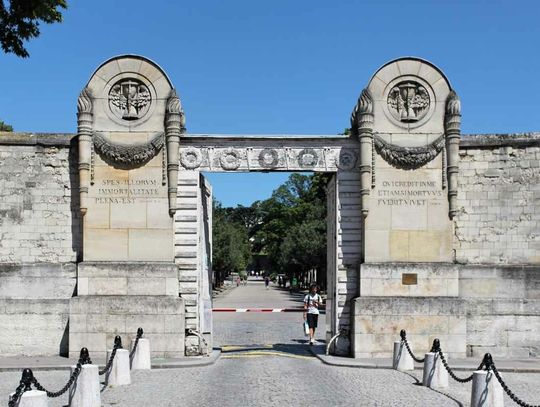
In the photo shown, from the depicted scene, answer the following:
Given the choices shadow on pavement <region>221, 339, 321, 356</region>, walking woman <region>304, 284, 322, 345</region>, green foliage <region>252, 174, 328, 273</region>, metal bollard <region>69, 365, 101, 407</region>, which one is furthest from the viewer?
green foliage <region>252, 174, 328, 273</region>

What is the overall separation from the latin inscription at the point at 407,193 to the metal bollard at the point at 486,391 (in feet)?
23.7

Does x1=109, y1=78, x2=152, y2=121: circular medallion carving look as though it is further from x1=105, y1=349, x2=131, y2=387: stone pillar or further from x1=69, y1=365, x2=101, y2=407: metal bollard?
x1=69, y1=365, x2=101, y2=407: metal bollard

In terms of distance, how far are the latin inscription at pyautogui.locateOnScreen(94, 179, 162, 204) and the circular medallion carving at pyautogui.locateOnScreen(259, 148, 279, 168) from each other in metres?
2.56

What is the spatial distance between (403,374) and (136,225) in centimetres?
704

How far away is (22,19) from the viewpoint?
60.6 feet

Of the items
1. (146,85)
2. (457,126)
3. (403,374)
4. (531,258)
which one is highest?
(146,85)

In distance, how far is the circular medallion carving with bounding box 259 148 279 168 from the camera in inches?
667

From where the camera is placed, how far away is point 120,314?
1623 cm

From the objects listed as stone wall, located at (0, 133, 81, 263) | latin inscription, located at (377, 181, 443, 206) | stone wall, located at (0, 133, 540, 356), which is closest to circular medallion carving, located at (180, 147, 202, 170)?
stone wall, located at (0, 133, 540, 356)

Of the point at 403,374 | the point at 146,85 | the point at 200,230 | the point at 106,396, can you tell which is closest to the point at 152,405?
the point at 106,396

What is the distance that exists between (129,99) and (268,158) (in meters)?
3.64

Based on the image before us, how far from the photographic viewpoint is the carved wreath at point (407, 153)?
16750 millimetres

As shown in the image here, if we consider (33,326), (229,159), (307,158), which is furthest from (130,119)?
(33,326)

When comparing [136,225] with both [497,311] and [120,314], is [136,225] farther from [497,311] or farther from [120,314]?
[497,311]
